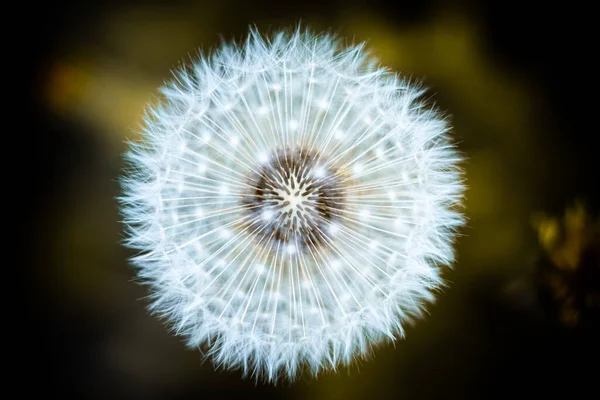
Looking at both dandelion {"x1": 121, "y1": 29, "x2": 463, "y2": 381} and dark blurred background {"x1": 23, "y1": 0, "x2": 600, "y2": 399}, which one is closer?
dandelion {"x1": 121, "y1": 29, "x2": 463, "y2": 381}

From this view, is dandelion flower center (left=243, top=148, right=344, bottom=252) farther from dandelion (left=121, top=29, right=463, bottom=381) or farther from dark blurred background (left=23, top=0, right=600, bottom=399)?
dark blurred background (left=23, top=0, right=600, bottom=399)

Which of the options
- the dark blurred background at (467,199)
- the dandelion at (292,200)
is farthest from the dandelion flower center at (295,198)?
the dark blurred background at (467,199)

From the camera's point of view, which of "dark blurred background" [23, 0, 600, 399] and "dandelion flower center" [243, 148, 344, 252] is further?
"dark blurred background" [23, 0, 600, 399]

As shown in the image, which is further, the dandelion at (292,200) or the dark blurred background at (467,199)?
the dark blurred background at (467,199)

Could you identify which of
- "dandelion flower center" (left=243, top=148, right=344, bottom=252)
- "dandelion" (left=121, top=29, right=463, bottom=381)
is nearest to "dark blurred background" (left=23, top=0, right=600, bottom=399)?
"dandelion" (left=121, top=29, right=463, bottom=381)

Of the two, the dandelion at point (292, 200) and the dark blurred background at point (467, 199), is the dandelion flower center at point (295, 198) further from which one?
the dark blurred background at point (467, 199)

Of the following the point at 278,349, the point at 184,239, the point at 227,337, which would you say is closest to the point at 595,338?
the point at 278,349

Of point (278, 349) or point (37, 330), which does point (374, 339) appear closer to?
point (278, 349)
